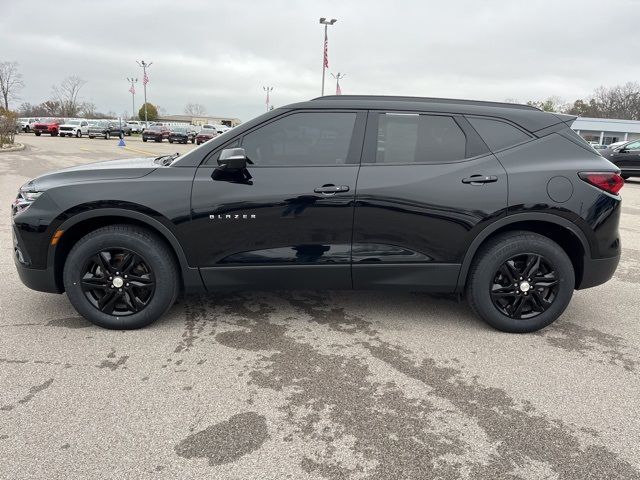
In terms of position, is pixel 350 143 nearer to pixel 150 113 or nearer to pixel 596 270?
pixel 596 270

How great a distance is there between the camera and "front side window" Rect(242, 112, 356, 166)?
3.64m

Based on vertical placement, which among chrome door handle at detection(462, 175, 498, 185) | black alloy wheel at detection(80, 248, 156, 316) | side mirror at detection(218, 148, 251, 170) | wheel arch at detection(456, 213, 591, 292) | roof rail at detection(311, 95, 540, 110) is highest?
roof rail at detection(311, 95, 540, 110)

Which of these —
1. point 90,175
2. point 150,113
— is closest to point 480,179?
point 90,175

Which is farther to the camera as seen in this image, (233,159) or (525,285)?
(525,285)

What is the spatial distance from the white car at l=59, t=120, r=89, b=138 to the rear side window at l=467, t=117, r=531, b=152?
156ft

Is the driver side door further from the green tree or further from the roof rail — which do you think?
the green tree

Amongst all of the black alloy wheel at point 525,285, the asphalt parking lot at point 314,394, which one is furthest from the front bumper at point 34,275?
the black alloy wheel at point 525,285

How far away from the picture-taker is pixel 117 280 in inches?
143

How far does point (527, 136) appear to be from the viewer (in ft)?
12.4

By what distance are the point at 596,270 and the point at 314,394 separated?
8.07 feet

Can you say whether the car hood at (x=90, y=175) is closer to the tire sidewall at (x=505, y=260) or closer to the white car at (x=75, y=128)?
the tire sidewall at (x=505, y=260)

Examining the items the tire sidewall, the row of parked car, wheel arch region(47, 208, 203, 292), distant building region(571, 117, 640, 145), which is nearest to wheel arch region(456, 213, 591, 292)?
the tire sidewall

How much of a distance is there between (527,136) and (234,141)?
226 cm

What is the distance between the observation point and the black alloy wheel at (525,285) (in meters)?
3.74
